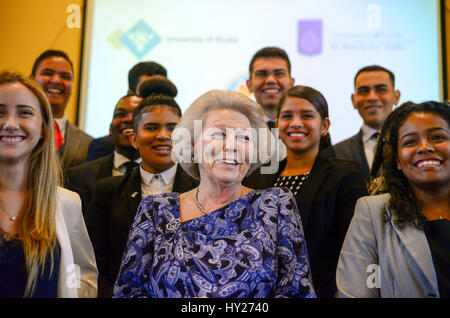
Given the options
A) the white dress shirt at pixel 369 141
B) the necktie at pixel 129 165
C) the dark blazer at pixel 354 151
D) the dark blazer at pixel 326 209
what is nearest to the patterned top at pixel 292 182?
the dark blazer at pixel 326 209

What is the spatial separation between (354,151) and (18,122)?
232 centimetres

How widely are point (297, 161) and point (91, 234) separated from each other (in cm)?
115

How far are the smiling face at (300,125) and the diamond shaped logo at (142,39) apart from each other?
219 cm

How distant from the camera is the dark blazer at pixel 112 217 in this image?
2521 millimetres

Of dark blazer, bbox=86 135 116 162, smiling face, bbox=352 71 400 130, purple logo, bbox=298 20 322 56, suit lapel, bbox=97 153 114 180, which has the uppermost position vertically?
purple logo, bbox=298 20 322 56

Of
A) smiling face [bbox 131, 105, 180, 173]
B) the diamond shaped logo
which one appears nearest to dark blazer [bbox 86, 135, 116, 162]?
smiling face [bbox 131, 105, 180, 173]

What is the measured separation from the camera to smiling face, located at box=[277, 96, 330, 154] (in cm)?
293

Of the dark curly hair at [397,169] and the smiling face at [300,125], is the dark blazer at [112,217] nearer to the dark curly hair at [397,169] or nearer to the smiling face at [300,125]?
the smiling face at [300,125]

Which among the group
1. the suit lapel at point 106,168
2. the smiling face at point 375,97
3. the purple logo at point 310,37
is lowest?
the suit lapel at point 106,168

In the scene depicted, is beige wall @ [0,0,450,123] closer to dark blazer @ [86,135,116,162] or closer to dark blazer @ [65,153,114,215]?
dark blazer @ [86,135,116,162]

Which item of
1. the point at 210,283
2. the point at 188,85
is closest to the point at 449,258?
the point at 210,283

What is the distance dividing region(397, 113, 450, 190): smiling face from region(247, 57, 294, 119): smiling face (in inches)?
59.4

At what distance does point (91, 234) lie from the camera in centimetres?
261
